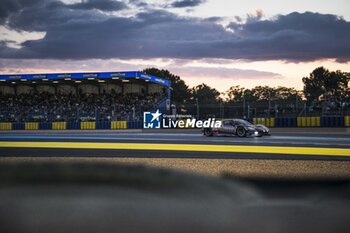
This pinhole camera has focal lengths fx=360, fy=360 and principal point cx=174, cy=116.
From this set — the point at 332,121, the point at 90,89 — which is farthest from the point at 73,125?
the point at 332,121

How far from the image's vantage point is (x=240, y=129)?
16094mm

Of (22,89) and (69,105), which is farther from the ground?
(22,89)

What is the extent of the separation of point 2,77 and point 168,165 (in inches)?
1567

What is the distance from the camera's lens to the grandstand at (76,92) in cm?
3694

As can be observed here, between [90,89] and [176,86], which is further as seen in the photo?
[176,86]

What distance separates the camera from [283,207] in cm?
486

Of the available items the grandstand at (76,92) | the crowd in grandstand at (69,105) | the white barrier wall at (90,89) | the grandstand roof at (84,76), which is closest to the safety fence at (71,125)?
the crowd in grandstand at (69,105)

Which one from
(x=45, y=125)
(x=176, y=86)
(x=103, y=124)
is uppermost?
(x=176, y=86)

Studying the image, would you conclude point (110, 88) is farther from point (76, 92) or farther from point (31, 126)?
point (31, 126)

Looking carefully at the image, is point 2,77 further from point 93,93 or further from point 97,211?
point 97,211

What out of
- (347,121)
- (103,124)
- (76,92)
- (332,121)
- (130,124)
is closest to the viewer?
(347,121)

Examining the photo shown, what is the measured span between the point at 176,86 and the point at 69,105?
141 ft

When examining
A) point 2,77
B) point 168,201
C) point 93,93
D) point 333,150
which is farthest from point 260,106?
point 2,77

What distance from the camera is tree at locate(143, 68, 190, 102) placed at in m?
77.4
